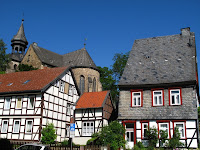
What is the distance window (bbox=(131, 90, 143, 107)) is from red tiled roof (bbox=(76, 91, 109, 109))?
6.16m

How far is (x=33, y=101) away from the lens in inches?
1047

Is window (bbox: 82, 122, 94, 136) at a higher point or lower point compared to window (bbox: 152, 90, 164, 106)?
lower

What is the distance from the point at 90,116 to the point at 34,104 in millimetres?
6826

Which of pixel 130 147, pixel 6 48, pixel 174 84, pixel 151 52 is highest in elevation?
pixel 6 48

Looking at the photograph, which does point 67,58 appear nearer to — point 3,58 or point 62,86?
point 3,58

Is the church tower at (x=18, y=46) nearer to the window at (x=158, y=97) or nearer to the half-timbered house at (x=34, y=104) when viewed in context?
the half-timbered house at (x=34, y=104)

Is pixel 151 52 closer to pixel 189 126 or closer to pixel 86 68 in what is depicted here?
pixel 189 126

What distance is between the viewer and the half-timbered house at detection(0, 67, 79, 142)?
2569 cm

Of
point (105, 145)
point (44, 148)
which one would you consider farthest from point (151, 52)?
point (44, 148)

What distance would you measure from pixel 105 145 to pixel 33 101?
998 centimetres

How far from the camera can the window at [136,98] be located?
23.9 meters

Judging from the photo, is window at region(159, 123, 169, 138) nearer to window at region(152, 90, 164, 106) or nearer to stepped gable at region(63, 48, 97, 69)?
window at region(152, 90, 164, 106)

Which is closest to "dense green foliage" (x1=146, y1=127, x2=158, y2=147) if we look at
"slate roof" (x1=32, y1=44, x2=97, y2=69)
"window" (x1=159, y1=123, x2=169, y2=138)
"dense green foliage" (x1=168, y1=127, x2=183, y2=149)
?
"window" (x1=159, y1=123, x2=169, y2=138)

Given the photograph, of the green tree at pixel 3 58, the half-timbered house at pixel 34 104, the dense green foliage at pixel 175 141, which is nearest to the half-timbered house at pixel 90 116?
the half-timbered house at pixel 34 104
